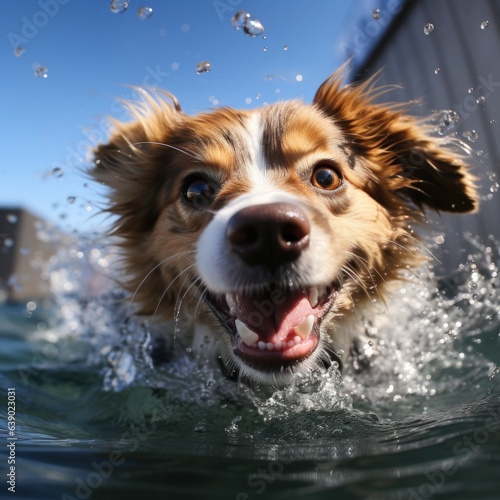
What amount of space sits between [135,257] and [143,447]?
1331 mm

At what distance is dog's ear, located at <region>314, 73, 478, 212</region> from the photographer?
119 inches

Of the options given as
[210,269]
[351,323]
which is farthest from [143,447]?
[351,323]

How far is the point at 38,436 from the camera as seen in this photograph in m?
2.25

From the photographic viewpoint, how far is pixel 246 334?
2.21 meters

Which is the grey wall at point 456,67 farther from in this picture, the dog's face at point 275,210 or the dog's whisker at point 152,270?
the dog's whisker at point 152,270

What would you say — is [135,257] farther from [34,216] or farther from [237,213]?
[34,216]

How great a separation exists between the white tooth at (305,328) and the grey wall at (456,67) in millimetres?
1665

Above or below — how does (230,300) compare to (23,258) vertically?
above

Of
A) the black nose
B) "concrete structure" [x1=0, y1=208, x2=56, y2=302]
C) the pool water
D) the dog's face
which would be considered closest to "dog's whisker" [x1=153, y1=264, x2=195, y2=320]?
the dog's face

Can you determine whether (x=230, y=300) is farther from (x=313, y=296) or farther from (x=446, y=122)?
(x=446, y=122)

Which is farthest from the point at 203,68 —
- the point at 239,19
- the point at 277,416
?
the point at 277,416

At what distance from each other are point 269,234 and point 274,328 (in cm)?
43

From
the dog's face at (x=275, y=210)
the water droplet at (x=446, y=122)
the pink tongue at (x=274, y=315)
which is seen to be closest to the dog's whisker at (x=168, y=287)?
the dog's face at (x=275, y=210)

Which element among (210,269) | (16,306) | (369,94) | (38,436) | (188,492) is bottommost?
(16,306)
